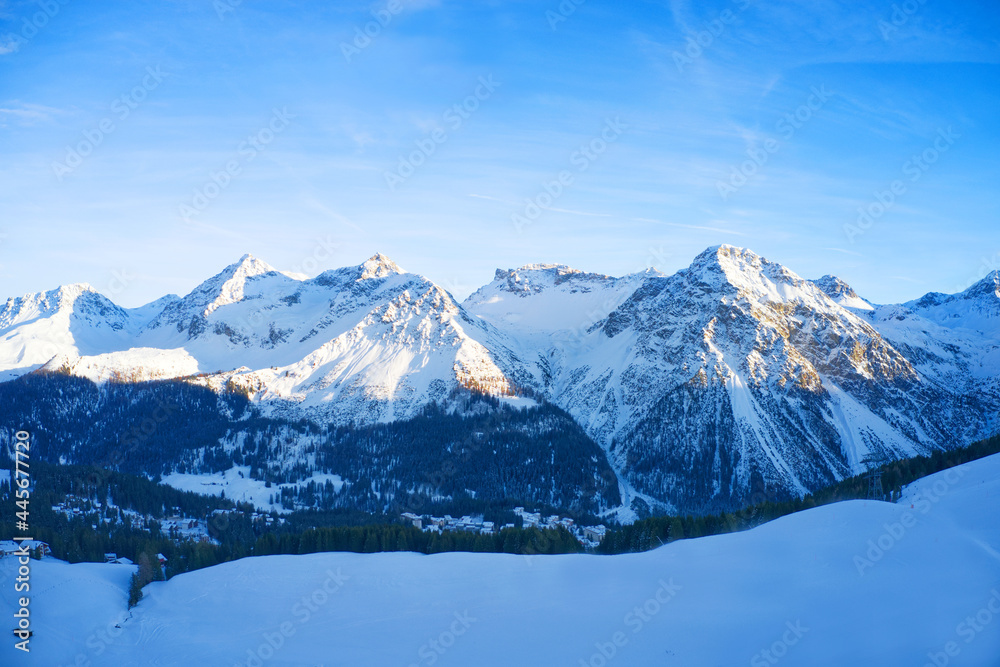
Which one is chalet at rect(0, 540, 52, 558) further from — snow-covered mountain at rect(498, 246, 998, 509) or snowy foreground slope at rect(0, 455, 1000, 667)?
snow-covered mountain at rect(498, 246, 998, 509)

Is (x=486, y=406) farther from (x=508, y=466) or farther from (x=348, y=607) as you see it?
(x=348, y=607)

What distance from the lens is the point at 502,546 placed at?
3049 inches

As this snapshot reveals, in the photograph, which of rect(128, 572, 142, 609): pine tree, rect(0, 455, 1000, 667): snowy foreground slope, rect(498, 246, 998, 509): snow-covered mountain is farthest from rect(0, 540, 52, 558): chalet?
rect(498, 246, 998, 509): snow-covered mountain

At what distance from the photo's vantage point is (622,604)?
4584 centimetres

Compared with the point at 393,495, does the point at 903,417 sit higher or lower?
higher

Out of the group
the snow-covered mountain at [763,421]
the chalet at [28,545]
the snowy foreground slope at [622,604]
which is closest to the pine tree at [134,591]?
the snowy foreground slope at [622,604]

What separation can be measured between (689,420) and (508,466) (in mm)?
53273

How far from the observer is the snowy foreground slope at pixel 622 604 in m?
37.2

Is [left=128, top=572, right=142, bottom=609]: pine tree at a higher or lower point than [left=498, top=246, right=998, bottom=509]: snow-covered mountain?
lower

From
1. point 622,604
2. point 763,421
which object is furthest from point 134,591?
point 763,421

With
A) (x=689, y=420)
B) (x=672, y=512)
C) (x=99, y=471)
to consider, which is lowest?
(x=672, y=512)

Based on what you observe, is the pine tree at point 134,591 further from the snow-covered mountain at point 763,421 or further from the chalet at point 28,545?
the snow-covered mountain at point 763,421

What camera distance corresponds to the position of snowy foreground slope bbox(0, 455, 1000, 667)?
3719 centimetres

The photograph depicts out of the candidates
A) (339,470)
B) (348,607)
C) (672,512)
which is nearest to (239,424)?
(339,470)
